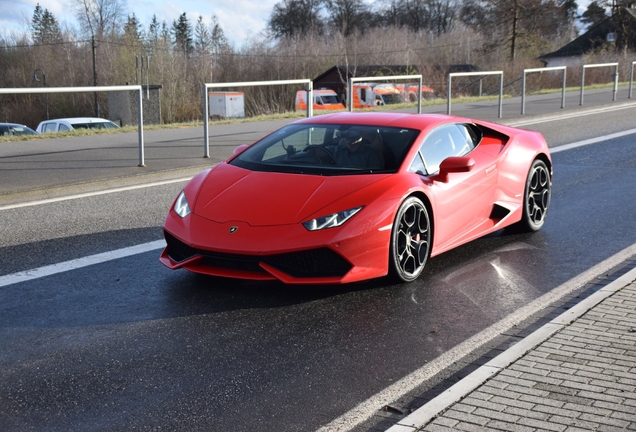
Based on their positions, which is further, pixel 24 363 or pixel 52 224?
pixel 52 224

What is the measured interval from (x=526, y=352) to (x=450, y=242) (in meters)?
2.23

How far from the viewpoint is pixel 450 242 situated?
21.9ft

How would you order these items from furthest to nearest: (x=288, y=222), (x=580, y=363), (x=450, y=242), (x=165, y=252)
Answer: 1. (x=450, y=242)
2. (x=165, y=252)
3. (x=288, y=222)
4. (x=580, y=363)

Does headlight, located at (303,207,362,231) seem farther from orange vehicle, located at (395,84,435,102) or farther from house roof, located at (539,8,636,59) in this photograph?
house roof, located at (539,8,636,59)

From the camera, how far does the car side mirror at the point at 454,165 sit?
648 centimetres

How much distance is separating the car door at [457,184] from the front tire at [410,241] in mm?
180

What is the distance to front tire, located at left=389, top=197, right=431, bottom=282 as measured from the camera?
5.95 metres

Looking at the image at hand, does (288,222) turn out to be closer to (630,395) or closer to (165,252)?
(165,252)

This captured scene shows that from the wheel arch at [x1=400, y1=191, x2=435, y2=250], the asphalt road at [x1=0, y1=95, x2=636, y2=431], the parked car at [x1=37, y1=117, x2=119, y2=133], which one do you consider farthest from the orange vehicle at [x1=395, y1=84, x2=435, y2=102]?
the wheel arch at [x1=400, y1=191, x2=435, y2=250]

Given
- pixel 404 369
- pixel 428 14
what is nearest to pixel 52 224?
pixel 404 369


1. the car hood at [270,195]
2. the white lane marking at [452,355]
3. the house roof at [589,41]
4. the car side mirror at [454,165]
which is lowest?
the white lane marking at [452,355]

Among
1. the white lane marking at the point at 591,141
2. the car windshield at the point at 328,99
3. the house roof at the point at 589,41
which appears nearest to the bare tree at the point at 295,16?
the house roof at the point at 589,41

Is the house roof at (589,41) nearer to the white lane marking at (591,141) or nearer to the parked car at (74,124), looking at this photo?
the parked car at (74,124)

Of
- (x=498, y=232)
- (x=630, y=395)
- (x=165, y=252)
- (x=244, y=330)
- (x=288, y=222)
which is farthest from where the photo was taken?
(x=498, y=232)
